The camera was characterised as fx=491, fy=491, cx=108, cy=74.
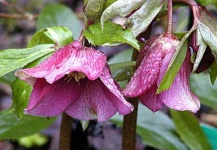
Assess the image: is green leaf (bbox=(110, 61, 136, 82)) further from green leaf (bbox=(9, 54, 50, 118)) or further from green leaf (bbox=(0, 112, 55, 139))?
green leaf (bbox=(0, 112, 55, 139))

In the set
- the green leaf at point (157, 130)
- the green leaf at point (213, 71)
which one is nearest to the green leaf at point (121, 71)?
the green leaf at point (213, 71)

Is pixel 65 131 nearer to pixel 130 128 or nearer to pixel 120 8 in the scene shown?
pixel 130 128

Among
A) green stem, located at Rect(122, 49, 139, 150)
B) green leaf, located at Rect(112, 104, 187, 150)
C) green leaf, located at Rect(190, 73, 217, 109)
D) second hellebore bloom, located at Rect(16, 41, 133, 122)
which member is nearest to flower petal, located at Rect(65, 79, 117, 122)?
second hellebore bloom, located at Rect(16, 41, 133, 122)

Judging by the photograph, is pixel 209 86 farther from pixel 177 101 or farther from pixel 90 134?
pixel 177 101

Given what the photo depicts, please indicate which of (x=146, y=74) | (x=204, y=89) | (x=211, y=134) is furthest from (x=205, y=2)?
(x=204, y=89)

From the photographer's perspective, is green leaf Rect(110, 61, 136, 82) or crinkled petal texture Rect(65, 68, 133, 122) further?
green leaf Rect(110, 61, 136, 82)
